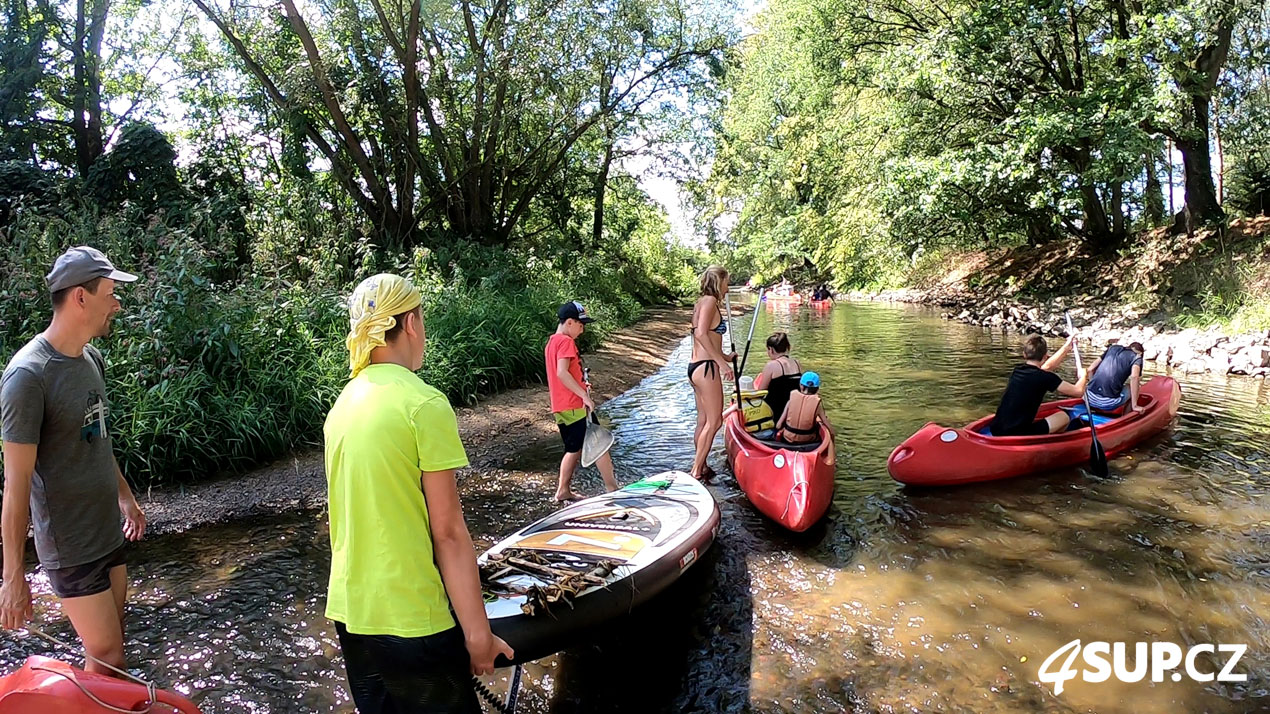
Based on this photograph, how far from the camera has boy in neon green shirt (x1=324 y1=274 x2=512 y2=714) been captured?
1636mm

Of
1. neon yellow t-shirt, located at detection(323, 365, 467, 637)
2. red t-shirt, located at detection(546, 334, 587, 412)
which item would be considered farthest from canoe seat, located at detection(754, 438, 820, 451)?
neon yellow t-shirt, located at detection(323, 365, 467, 637)

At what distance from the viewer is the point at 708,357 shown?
18.5 feet

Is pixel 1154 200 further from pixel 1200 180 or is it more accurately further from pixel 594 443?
pixel 594 443

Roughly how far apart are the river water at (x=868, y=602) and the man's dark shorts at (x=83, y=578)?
950 millimetres

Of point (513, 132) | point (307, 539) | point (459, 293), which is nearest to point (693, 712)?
point (307, 539)

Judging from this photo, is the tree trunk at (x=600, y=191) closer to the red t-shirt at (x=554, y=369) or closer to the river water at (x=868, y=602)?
the red t-shirt at (x=554, y=369)

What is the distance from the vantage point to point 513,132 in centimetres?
1533

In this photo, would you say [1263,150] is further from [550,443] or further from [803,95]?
[550,443]

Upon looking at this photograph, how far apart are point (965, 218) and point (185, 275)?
15395mm

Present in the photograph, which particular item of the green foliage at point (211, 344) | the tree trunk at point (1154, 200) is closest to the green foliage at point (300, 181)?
the green foliage at point (211, 344)

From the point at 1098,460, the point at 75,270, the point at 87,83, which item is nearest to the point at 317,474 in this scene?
the point at 75,270

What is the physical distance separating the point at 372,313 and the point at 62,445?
1.49 metres

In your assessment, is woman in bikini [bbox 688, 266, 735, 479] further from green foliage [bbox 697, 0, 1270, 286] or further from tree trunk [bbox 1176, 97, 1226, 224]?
tree trunk [bbox 1176, 97, 1226, 224]

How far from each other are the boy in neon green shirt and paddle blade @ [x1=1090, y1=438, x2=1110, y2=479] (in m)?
5.94
